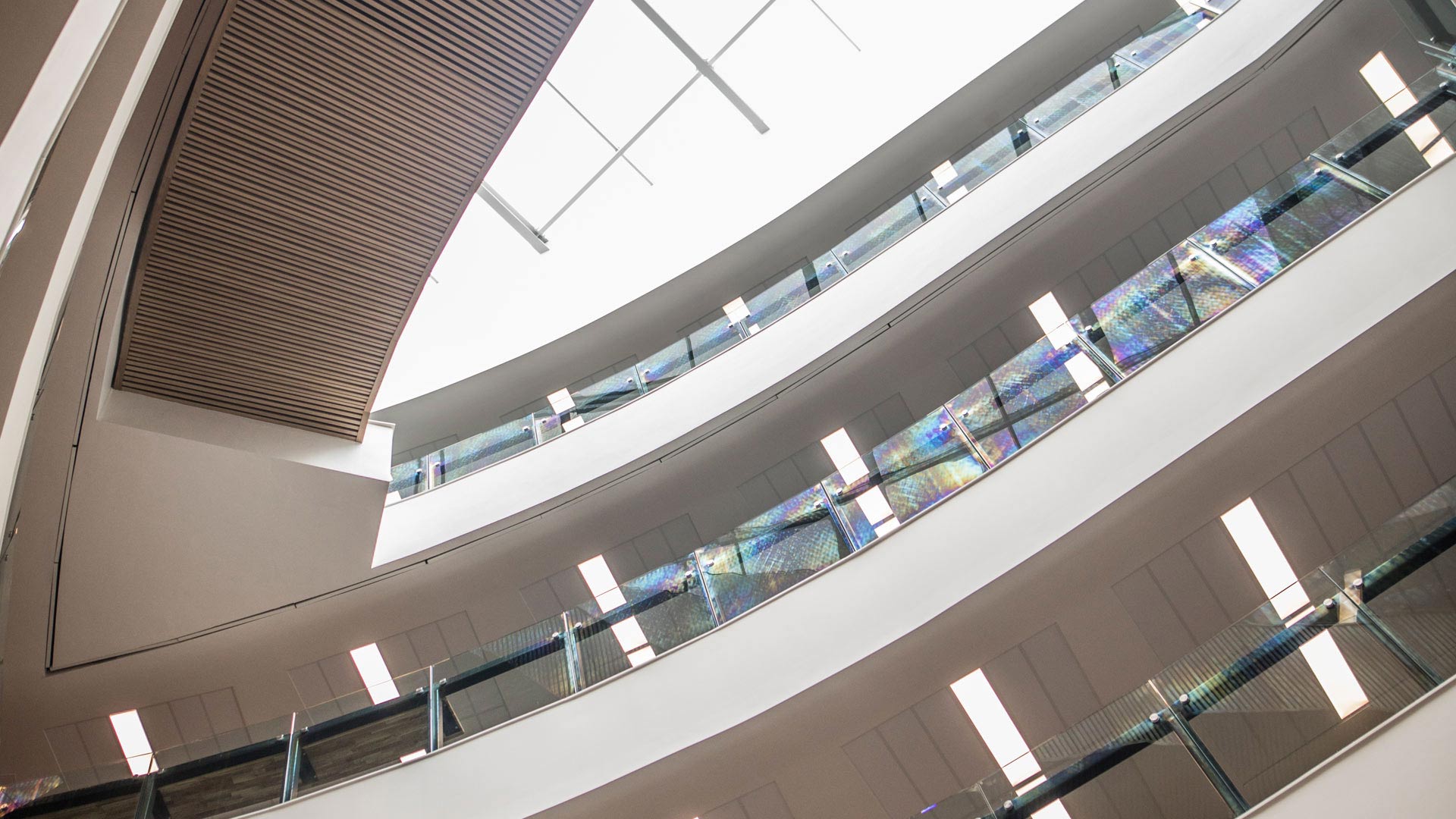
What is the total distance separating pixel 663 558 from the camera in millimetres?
10008

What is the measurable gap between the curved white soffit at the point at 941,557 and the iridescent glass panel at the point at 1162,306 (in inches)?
5.6

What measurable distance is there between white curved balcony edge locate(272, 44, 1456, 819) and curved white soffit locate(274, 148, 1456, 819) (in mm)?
11

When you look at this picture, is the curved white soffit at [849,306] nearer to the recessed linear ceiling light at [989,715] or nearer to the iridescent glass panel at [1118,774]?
the recessed linear ceiling light at [989,715]

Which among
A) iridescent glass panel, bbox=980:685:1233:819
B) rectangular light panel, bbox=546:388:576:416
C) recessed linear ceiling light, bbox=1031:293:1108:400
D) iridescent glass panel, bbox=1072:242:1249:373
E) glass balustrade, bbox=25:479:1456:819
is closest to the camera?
glass balustrade, bbox=25:479:1456:819

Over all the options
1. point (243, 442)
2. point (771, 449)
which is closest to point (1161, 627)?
point (771, 449)

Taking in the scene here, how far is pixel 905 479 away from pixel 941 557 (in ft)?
2.23

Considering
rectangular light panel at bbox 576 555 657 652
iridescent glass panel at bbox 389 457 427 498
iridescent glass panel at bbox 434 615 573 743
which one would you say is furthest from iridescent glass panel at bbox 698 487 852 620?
iridescent glass panel at bbox 389 457 427 498

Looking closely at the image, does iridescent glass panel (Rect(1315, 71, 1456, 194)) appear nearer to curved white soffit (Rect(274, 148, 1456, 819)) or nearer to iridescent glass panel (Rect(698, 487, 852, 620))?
curved white soffit (Rect(274, 148, 1456, 819))

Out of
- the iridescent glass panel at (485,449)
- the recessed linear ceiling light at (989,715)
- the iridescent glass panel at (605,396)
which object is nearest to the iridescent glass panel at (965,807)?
the recessed linear ceiling light at (989,715)

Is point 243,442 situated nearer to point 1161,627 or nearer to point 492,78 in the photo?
point 492,78

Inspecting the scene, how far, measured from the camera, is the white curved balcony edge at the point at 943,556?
20.8 ft

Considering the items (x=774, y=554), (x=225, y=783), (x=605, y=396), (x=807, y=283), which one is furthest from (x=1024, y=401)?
(x=225, y=783)

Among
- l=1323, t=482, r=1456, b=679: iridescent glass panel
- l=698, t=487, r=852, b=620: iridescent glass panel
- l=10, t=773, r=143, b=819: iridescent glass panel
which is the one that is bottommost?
l=1323, t=482, r=1456, b=679: iridescent glass panel

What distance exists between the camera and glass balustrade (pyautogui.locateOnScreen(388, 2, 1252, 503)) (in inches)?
360
